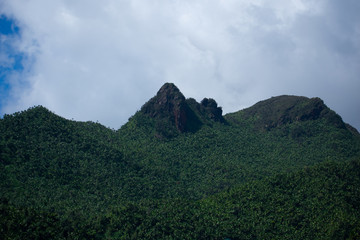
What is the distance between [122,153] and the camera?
71.1m

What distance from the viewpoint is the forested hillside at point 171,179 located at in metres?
48.8

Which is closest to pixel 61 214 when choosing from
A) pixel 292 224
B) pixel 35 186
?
pixel 35 186

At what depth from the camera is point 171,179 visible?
7012 cm

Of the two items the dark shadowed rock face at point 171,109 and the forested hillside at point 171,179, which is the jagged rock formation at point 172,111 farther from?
the forested hillside at point 171,179

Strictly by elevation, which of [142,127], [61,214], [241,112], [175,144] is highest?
[241,112]

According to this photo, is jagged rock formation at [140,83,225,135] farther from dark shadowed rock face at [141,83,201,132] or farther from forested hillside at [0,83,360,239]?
forested hillside at [0,83,360,239]

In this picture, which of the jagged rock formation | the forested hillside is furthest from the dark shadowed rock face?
the forested hillside

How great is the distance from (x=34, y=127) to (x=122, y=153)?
15959 mm

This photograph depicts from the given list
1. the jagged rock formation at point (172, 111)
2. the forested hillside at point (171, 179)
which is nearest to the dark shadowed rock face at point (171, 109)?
the jagged rock formation at point (172, 111)

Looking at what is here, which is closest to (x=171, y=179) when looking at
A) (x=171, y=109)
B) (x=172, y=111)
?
(x=172, y=111)

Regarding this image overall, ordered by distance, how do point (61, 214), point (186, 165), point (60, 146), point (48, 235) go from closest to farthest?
point (48, 235), point (61, 214), point (60, 146), point (186, 165)

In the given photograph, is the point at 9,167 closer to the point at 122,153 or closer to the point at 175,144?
the point at 122,153

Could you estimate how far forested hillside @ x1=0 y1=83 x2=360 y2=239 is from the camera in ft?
160

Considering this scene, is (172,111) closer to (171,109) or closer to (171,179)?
(171,109)
